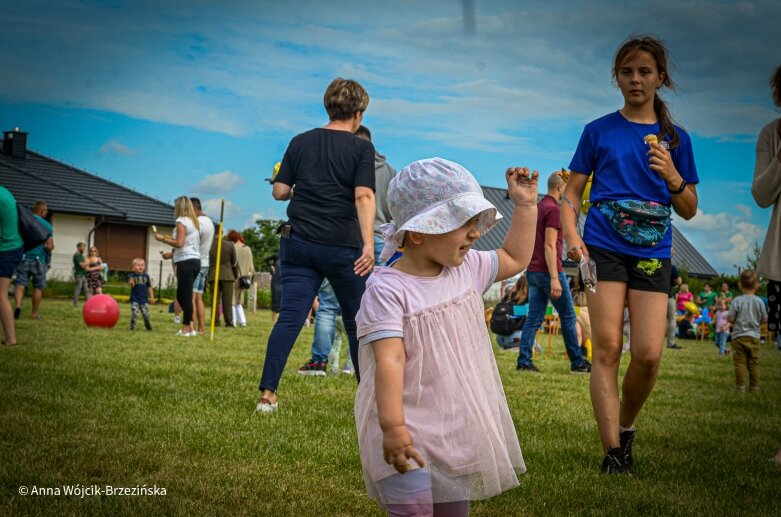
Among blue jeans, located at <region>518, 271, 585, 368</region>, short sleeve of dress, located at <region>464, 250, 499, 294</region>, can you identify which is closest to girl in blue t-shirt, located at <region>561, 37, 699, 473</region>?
Answer: short sleeve of dress, located at <region>464, 250, 499, 294</region>

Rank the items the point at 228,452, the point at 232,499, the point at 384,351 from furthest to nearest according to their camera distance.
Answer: the point at 228,452 < the point at 232,499 < the point at 384,351

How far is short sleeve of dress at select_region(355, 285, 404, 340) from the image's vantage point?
9.00ft

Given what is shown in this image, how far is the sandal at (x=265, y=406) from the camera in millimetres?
5992

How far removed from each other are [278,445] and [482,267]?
2.26m

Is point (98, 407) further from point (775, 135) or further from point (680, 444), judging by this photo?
point (775, 135)

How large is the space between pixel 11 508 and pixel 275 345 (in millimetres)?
2578

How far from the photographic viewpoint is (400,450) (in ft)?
8.53

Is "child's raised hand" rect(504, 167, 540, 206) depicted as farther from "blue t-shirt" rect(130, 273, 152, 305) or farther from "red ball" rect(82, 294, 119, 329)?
"blue t-shirt" rect(130, 273, 152, 305)

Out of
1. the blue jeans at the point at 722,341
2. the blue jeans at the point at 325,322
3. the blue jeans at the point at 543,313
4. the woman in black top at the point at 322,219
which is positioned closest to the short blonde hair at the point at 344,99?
the woman in black top at the point at 322,219

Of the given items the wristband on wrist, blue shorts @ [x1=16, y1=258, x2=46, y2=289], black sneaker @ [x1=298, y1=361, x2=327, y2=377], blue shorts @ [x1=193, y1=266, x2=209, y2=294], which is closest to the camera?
the wristband on wrist

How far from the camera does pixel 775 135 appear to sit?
16.1 feet

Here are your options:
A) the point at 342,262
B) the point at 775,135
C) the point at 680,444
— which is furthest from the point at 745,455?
the point at 342,262

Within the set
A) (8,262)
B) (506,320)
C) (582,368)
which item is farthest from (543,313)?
(8,262)

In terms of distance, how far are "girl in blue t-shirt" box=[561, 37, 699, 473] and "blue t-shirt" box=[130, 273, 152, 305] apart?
11.8m
